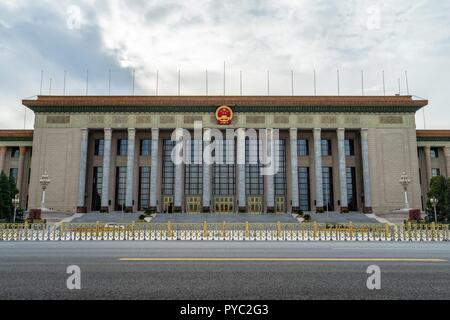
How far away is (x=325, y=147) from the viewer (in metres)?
51.5

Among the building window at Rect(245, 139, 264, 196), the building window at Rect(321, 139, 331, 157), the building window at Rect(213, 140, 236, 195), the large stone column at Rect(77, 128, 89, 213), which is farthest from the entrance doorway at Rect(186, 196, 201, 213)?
the building window at Rect(321, 139, 331, 157)

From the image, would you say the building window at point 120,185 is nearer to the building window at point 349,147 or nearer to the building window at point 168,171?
the building window at point 168,171

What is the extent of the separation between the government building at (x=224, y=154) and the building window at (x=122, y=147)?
149 mm

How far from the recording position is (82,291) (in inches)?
191

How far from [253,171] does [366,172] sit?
1553cm

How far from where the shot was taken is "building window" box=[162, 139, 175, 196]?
50.7 metres

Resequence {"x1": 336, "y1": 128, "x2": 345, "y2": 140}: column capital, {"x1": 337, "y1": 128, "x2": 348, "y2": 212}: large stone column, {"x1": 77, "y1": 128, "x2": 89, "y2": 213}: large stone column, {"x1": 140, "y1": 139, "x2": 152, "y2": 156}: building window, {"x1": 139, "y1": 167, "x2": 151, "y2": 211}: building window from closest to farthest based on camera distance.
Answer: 1. {"x1": 77, "y1": 128, "x2": 89, "y2": 213}: large stone column
2. {"x1": 337, "y1": 128, "x2": 348, "y2": 212}: large stone column
3. {"x1": 336, "y1": 128, "x2": 345, "y2": 140}: column capital
4. {"x1": 139, "y1": 167, "x2": 151, "y2": 211}: building window
5. {"x1": 140, "y1": 139, "x2": 152, "y2": 156}: building window

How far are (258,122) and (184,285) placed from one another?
4438 cm

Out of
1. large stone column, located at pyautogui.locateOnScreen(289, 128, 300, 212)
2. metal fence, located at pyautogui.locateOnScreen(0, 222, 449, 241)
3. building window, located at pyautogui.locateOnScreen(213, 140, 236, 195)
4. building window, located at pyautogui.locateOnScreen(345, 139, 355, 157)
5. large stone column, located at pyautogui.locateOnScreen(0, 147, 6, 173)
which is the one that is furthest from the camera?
large stone column, located at pyautogui.locateOnScreen(0, 147, 6, 173)

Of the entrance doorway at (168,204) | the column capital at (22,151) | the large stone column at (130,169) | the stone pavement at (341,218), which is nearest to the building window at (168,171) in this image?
the entrance doorway at (168,204)

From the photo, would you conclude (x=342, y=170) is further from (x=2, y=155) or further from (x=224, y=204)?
(x=2, y=155)

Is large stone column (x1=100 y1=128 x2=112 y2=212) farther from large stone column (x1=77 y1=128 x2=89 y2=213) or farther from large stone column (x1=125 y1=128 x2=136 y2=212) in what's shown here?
large stone column (x1=125 y1=128 x2=136 y2=212)

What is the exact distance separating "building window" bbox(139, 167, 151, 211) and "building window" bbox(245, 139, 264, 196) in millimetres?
14340
